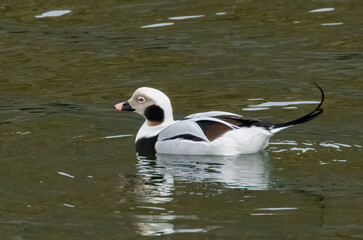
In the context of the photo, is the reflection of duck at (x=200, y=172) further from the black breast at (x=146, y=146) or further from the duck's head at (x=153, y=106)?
the duck's head at (x=153, y=106)

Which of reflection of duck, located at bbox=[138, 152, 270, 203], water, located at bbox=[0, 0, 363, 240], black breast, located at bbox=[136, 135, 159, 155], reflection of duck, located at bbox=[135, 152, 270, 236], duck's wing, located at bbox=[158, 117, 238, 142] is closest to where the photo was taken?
reflection of duck, located at bbox=[135, 152, 270, 236]

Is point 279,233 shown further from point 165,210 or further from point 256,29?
point 256,29

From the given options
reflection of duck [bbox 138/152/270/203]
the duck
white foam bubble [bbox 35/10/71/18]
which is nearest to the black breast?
the duck

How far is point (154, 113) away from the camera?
9273mm

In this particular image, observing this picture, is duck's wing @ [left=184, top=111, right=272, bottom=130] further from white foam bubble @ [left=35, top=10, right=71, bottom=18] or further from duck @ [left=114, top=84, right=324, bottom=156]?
white foam bubble @ [left=35, top=10, right=71, bottom=18]

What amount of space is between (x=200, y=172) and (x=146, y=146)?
968 mm

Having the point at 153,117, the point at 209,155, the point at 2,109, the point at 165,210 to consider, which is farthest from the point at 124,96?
the point at 165,210

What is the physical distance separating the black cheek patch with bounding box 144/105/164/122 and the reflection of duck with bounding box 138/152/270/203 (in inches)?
18.3

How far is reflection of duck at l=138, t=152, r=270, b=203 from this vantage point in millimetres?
7672

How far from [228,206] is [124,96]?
15.0 feet

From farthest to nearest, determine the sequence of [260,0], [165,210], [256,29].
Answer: [260,0] → [256,29] → [165,210]

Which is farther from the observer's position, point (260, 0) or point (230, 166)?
point (260, 0)

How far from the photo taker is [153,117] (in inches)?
366

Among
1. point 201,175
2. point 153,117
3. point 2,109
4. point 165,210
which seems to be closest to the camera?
point 165,210
